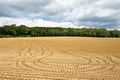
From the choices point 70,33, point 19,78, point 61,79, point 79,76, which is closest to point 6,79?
point 19,78

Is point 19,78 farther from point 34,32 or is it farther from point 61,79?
point 34,32

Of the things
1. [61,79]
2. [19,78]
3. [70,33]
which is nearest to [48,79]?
[61,79]

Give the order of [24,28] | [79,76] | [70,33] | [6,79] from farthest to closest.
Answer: [24,28], [70,33], [79,76], [6,79]

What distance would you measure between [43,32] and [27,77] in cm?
8572

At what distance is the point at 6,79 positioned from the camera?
6.66 metres

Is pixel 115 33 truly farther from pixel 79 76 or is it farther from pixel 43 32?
pixel 79 76

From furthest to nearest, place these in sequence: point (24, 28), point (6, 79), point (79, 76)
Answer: point (24, 28) → point (79, 76) → point (6, 79)

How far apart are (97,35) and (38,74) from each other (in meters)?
86.9

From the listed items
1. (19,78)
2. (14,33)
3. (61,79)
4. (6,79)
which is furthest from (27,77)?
(14,33)

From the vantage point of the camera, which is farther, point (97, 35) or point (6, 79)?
point (97, 35)

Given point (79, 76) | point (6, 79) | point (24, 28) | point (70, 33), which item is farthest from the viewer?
point (24, 28)

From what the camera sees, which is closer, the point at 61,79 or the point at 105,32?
the point at 61,79

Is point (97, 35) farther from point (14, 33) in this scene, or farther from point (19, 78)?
point (19, 78)

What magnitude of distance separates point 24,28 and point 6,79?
314ft
